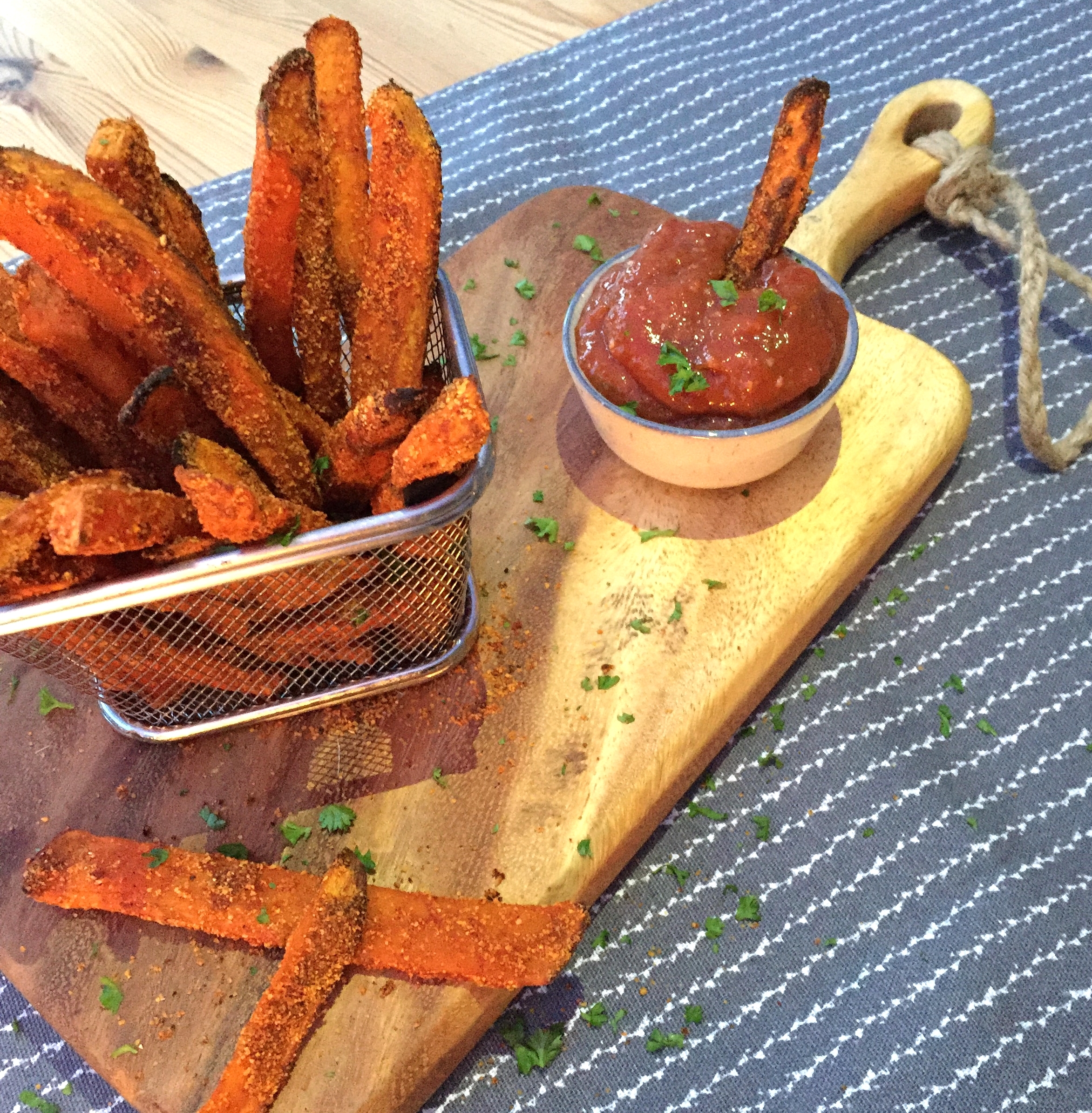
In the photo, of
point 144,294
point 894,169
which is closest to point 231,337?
point 144,294

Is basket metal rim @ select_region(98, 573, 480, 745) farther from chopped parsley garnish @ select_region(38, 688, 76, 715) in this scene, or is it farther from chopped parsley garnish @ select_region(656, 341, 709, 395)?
chopped parsley garnish @ select_region(656, 341, 709, 395)

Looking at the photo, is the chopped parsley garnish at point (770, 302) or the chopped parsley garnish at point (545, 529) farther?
the chopped parsley garnish at point (545, 529)

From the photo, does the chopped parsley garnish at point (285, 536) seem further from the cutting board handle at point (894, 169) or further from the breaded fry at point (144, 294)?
the cutting board handle at point (894, 169)

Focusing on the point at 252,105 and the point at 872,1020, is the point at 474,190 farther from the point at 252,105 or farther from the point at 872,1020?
the point at 872,1020

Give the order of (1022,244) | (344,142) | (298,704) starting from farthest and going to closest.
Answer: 1. (1022,244)
2. (298,704)
3. (344,142)

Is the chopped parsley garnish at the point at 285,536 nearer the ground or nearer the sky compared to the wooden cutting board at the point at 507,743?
nearer the sky

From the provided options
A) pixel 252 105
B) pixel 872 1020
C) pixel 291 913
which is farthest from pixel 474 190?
pixel 872 1020

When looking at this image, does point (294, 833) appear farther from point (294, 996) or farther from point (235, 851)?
point (294, 996)

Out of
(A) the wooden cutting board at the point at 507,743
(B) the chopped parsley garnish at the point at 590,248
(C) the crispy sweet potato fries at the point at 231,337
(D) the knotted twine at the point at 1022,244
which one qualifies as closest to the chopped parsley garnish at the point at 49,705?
(A) the wooden cutting board at the point at 507,743
